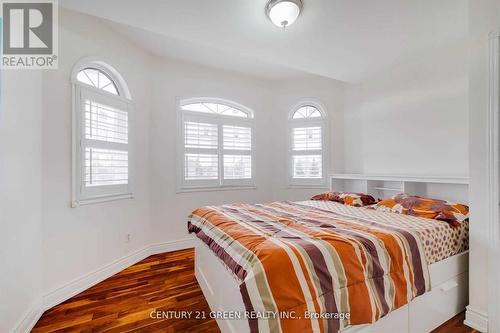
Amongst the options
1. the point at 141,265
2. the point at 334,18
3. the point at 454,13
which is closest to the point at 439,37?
the point at 454,13

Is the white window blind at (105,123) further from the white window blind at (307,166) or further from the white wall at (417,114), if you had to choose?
the white wall at (417,114)

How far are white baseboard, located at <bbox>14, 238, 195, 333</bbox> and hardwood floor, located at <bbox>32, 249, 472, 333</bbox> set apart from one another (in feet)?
0.17

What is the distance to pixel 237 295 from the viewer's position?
133 centimetres

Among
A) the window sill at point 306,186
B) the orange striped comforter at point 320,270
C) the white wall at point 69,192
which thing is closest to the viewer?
the orange striped comforter at point 320,270

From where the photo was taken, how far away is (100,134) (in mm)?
2613

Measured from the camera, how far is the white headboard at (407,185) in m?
2.34

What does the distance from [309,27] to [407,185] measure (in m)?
2.15

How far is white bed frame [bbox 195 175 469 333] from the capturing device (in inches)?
55.6

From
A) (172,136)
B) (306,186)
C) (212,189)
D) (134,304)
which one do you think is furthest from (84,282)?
(306,186)

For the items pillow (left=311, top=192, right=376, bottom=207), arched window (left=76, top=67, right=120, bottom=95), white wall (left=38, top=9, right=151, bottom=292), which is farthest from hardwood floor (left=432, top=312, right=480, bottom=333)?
arched window (left=76, top=67, right=120, bottom=95)

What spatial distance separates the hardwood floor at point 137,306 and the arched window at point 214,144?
1.35 meters

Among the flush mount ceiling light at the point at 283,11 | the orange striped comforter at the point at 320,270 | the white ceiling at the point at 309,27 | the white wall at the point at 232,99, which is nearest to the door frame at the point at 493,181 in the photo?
the orange striped comforter at the point at 320,270

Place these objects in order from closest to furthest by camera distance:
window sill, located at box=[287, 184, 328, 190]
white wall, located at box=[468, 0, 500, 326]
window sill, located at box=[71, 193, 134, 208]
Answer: white wall, located at box=[468, 0, 500, 326], window sill, located at box=[71, 193, 134, 208], window sill, located at box=[287, 184, 328, 190]

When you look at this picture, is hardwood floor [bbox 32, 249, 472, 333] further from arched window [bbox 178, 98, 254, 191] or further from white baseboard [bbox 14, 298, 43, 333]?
arched window [bbox 178, 98, 254, 191]
